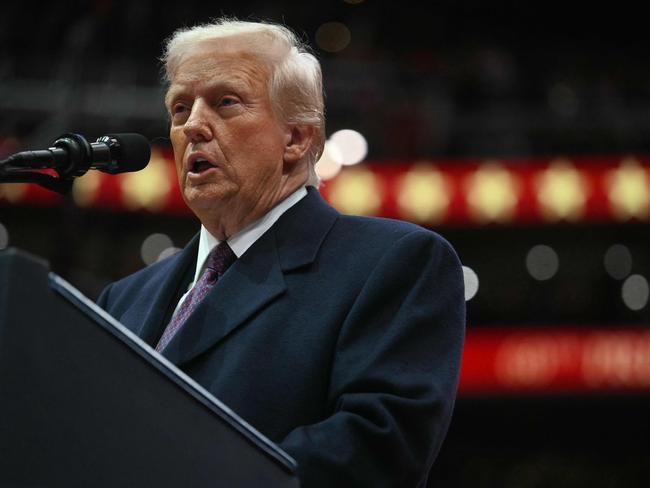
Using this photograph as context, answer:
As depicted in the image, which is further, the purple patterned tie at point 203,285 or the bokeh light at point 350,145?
the bokeh light at point 350,145

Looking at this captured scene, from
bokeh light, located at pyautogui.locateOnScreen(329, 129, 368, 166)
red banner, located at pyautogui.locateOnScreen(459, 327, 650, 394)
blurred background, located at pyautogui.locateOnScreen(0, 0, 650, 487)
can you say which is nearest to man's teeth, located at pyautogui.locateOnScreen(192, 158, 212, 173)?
blurred background, located at pyautogui.locateOnScreen(0, 0, 650, 487)

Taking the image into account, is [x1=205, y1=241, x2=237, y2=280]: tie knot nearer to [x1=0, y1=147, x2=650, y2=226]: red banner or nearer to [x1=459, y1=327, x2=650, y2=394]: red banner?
[x1=0, y1=147, x2=650, y2=226]: red banner

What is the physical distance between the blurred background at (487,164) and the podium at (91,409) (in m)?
5.08

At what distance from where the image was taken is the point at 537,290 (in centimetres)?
1000

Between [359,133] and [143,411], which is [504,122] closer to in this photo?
[359,133]

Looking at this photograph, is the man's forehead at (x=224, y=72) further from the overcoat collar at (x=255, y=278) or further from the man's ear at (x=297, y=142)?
the overcoat collar at (x=255, y=278)

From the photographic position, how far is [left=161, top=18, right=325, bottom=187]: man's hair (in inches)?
67.6

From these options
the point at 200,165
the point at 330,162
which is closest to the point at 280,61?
the point at 200,165

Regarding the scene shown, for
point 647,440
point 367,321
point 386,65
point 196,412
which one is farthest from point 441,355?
point 647,440

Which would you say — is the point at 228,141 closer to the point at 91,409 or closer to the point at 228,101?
the point at 228,101

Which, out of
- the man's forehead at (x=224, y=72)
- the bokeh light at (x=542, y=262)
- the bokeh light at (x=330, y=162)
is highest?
the man's forehead at (x=224, y=72)

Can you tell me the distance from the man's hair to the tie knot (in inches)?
8.2

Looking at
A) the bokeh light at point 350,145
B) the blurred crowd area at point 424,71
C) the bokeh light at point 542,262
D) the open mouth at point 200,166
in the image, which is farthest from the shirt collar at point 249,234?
the bokeh light at point 542,262

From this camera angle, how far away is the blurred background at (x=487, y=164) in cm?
700
